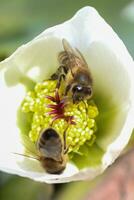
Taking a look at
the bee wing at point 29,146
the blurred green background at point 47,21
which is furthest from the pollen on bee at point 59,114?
the blurred green background at point 47,21

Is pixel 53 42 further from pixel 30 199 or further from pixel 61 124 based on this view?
→ pixel 30 199

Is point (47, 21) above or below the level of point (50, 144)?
above

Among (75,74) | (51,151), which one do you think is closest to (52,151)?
(51,151)

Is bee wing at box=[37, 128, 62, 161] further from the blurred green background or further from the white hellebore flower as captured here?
the blurred green background

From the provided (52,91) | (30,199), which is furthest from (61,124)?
(30,199)

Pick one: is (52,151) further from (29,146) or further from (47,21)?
(47,21)

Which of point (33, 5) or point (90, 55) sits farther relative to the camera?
point (33, 5)

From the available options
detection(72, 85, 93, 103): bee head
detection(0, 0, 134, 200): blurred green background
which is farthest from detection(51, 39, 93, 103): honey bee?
detection(0, 0, 134, 200): blurred green background
